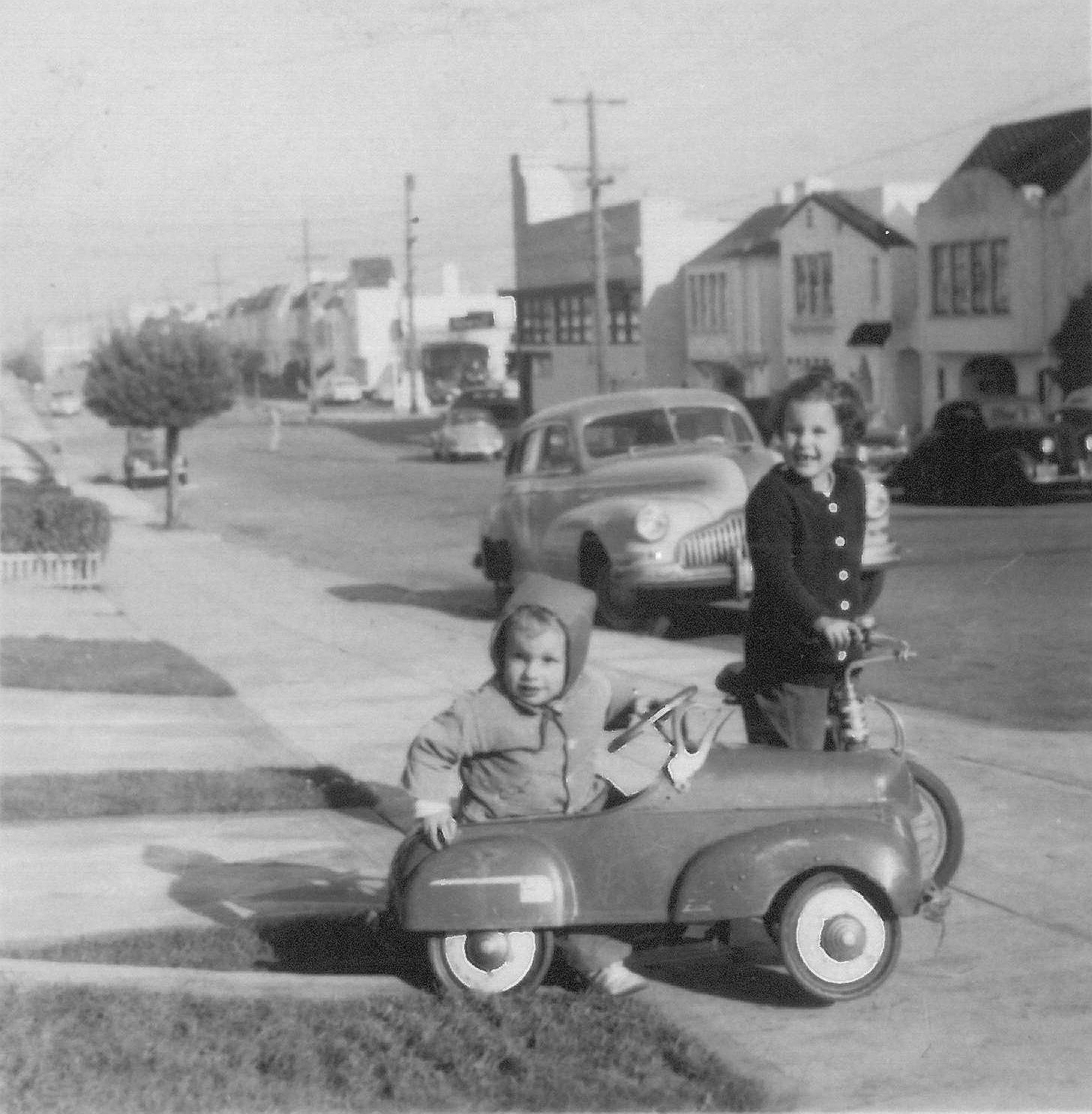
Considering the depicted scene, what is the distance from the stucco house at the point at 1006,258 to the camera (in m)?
37.5

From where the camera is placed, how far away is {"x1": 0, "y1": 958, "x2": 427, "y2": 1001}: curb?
4855mm

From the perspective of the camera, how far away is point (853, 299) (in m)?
45.8

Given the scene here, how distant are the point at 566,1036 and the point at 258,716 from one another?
570cm

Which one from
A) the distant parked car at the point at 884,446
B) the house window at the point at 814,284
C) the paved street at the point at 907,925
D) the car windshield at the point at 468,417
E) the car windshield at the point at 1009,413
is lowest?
the paved street at the point at 907,925

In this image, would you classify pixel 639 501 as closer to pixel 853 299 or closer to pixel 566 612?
pixel 566 612

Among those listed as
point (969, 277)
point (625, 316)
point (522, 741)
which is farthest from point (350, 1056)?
point (625, 316)

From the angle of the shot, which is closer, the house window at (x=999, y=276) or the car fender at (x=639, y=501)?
the car fender at (x=639, y=501)

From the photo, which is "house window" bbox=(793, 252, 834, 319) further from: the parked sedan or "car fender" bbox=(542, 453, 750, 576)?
"car fender" bbox=(542, 453, 750, 576)

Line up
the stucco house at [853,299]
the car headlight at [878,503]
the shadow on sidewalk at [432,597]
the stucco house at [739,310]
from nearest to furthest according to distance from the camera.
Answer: the car headlight at [878,503]
the shadow on sidewalk at [432,597]
the stucco house at [853,299]
the stucco house at [739,310]

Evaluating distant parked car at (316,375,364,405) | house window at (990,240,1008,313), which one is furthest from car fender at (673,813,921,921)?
distant parked car at (316,375,364,405)

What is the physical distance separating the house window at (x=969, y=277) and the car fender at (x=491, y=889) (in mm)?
36022

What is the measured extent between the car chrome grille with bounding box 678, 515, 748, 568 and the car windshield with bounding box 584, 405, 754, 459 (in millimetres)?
2031

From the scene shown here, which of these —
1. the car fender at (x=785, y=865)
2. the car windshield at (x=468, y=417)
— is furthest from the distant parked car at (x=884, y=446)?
the car fender at (x=785, y=865)

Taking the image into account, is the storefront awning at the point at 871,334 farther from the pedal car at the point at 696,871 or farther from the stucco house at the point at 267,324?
the stucco house at the point at 267,324
